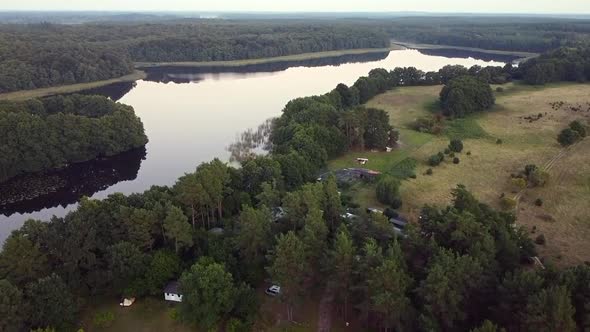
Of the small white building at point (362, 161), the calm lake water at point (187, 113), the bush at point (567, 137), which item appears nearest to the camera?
the calm lake water at point (187, 113)

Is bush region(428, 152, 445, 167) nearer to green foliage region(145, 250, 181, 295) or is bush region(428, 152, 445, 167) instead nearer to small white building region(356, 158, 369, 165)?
small white building region(356, 158, 369, 165)

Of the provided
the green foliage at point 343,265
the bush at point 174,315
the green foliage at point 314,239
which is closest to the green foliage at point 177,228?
the bush at point 174,315

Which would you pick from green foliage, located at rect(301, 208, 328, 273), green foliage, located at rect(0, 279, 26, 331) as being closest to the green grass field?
green foliage, located at rect(0, 279, 26, 331)

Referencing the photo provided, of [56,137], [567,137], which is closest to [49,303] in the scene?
[56,137]

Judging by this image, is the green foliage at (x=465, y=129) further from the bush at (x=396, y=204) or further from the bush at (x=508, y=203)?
the bush at (x=396, y=204)

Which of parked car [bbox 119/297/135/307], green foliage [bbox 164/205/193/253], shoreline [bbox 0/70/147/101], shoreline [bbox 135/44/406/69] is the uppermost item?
green foliage [bbox 164/205/193/253]

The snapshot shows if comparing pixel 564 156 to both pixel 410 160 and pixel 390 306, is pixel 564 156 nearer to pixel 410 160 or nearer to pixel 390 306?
pixel 410 160
